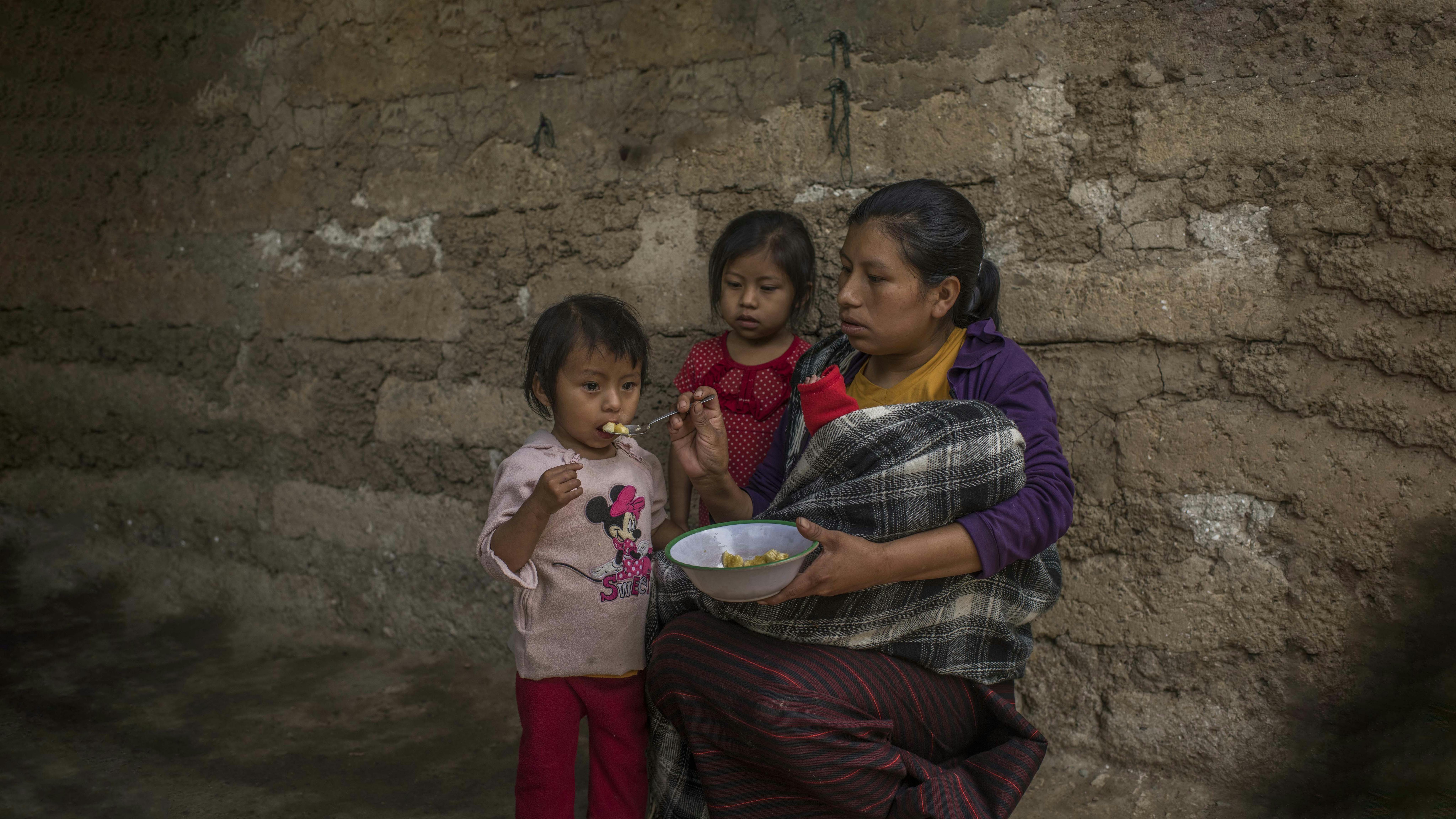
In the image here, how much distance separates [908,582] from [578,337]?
0.80 m

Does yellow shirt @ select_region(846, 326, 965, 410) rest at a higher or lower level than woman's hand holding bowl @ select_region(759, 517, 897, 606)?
higher

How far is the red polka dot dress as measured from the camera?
239 centimetres

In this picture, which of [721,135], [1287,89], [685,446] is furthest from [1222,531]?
[721,135]

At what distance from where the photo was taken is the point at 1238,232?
2.16m

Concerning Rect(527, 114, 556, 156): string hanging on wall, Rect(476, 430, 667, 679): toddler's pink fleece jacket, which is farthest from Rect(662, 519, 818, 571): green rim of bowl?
Rect(527, 114, 556, 156): string hanging on wall

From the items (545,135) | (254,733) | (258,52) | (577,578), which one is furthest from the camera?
(258,52)

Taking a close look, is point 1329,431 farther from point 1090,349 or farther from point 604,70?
point 604,70

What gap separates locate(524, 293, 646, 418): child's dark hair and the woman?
0.59ft

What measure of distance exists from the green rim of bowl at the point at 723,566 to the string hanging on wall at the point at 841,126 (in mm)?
1019

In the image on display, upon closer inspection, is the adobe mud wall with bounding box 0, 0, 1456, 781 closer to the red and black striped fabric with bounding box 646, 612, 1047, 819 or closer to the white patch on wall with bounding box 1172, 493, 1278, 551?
the white patch on wall with bounding box 1172, 493, 1278, 551

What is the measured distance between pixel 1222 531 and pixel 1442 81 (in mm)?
1022

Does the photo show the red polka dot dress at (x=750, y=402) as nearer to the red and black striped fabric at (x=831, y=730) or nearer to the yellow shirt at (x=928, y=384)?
the yellow shirt at (x=928, y=384)

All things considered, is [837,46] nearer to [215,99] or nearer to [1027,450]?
[1027,450]

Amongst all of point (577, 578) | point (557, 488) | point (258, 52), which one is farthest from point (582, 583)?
point (258, 52)
